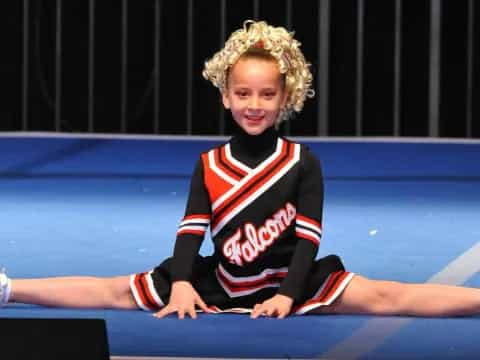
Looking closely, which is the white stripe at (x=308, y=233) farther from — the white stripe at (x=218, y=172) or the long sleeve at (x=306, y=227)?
the white stripe at (x=218, y=172)

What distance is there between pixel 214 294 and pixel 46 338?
0.84m

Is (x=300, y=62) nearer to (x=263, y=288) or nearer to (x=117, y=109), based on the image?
(x=263, y=288)

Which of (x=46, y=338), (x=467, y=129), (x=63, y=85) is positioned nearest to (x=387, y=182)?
(x=467, y=129)

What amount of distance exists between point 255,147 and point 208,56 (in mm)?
4088

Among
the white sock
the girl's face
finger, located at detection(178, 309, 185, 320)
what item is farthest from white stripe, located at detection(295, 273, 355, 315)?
the white sock

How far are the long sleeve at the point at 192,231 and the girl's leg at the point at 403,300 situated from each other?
25 cm

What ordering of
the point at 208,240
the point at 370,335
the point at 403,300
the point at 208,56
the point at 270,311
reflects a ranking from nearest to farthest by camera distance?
the point at 370,335 < the point at 270,311 < the point at 403,300 < the point at 208,240 < the point at 208,56

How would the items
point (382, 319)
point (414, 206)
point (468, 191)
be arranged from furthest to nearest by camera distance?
point (468, 191), point (414, 206), point (382, 319)

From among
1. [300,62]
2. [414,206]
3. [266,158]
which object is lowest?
[414,206]

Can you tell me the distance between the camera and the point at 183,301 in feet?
7.41

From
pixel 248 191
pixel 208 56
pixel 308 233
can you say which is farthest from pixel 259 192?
pixel 208 56

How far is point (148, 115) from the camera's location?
6.51 meters

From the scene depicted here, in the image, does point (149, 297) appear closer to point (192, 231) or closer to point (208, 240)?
point (192, 231)

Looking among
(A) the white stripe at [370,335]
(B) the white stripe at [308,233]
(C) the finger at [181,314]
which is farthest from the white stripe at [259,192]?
(A) the white stripe at [370,335]
